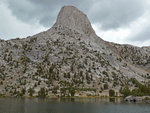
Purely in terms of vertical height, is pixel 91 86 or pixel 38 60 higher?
pixel 38 60

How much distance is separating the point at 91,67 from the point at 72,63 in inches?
773

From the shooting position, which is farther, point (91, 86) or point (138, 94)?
point (91, 86)

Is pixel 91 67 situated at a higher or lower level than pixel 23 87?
higher

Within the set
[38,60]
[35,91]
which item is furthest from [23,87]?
[38,60]

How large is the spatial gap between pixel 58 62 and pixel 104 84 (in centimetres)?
5108

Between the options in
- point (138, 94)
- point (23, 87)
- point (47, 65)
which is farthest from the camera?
point (47, 65)

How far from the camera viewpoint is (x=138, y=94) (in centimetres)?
13712

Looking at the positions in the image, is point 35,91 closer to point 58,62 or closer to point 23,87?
point 23,87

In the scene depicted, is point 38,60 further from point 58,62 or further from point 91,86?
point 91,86

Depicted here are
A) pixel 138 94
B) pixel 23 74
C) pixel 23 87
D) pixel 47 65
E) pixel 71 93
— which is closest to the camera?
pixel 138 94

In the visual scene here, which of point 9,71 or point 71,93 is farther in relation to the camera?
point 9,71

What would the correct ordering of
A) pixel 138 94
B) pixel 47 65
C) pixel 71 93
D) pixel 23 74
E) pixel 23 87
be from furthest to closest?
pixel 47 65
pixel 23 74
pixel 23 87
pixel 71 93
pixel 138 94

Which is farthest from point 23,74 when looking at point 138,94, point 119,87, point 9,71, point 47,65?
point 138,94

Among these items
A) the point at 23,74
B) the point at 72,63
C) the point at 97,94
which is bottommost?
the point at 97,94
